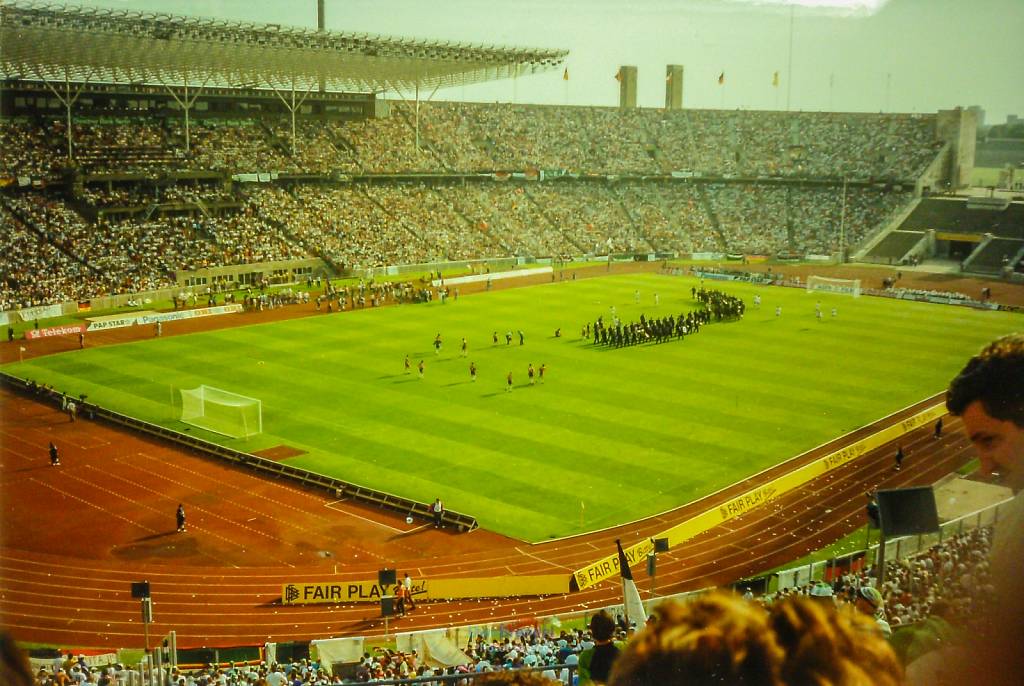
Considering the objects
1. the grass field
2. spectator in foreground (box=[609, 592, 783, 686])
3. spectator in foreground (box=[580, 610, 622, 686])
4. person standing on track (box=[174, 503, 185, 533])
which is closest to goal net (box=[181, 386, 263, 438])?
the grass field

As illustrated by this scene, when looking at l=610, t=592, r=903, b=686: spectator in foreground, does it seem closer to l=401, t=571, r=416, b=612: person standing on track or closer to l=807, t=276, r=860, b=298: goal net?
l=401, t=571, r=416, b=612: person standing on track

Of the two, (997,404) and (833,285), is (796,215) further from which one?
(997,404)

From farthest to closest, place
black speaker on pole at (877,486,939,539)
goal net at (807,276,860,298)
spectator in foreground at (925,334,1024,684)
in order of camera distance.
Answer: goal net at (807,276,860,298) < black speaker on pole at (877,486,939,539) < spectator in foreground at (925,334,1024,684)

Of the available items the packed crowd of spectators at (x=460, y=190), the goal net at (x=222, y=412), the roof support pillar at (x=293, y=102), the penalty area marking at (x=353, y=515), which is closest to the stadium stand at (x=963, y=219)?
the packed crowd of spectators at (x=460, y=190)

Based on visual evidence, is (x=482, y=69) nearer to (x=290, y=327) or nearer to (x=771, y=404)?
(x=290, y=327)

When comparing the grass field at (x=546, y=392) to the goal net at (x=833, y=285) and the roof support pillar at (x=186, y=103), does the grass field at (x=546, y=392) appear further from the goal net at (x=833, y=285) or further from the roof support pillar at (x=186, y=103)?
the roof support pillar at (x=186, y=103)

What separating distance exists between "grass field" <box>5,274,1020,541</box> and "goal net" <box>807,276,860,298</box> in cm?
430

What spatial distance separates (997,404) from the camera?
106 inches

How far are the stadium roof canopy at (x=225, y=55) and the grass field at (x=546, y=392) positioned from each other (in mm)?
12998

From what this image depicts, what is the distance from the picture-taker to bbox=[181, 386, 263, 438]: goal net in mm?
28312

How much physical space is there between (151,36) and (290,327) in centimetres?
1414

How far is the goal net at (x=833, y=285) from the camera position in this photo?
174 feet

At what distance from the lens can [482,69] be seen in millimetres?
63844

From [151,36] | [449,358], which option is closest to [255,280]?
[151,36]
